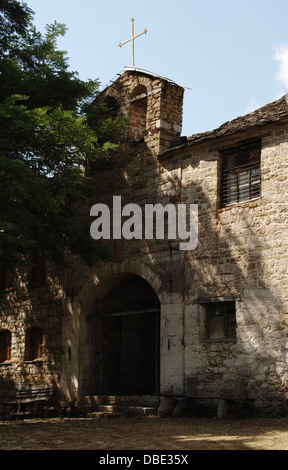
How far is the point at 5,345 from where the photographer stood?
18.8 meters

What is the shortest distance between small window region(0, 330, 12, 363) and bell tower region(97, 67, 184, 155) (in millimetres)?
6928

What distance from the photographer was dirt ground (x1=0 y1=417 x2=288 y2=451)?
30.7 feet

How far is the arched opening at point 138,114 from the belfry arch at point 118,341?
3.60 meters

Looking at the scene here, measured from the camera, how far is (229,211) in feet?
44.7

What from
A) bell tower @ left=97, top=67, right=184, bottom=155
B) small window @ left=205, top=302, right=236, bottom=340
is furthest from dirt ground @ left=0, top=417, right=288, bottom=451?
bell tower @ left=97, top=67, right=184, bottom=155

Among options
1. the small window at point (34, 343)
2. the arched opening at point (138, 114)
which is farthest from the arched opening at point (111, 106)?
the small window at point (34, 343)

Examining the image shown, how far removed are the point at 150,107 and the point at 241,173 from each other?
3309 millimetres

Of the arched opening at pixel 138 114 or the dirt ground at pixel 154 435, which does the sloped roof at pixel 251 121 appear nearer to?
the arched opening at pixel 138 114

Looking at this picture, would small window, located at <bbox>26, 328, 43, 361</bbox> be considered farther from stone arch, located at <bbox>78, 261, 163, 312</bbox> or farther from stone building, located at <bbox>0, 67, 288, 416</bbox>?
stone arch, located at <bbox>78, 261, 163, 312</bbox>

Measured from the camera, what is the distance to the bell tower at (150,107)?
609 inches

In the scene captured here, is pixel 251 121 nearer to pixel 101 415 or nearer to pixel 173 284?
pixel 173 284

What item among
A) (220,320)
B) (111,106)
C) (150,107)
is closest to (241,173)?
(220,320)
